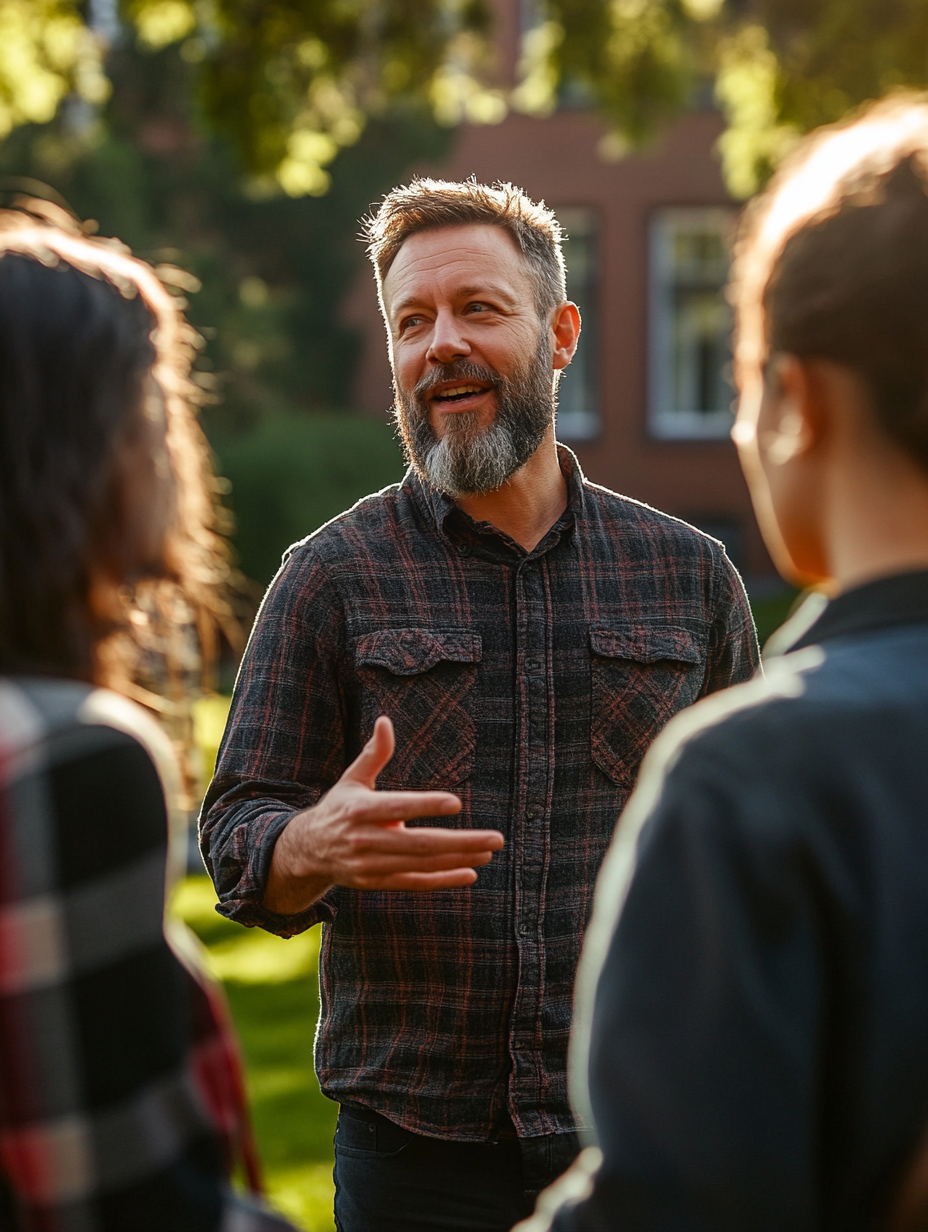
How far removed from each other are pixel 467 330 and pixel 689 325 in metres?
17.6

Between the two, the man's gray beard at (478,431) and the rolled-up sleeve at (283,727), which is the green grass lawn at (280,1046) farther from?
the man's gray beard at (478,431)

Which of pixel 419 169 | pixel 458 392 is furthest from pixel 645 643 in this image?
pixel 419 169

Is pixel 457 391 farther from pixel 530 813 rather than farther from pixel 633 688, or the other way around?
pixel 530 813

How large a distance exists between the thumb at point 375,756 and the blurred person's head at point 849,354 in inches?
26.3

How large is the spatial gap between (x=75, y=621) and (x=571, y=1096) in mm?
1298

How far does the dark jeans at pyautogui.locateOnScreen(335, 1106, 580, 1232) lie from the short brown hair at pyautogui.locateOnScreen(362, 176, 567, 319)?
1.44 metres

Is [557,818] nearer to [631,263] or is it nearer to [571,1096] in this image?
[571,1096]

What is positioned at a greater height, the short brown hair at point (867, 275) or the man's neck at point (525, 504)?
the short brown hair at point (867, 275)

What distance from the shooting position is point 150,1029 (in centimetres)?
123

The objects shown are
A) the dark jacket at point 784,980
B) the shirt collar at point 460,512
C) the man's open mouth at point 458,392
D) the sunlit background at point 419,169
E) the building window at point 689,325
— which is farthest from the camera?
the building window at point 689,325

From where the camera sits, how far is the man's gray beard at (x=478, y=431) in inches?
98.3

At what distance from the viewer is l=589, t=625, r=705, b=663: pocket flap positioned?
7.99 ft

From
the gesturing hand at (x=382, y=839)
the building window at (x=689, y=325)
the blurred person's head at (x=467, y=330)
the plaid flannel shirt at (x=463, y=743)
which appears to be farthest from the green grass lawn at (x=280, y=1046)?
the building window at (x=689, y=325)

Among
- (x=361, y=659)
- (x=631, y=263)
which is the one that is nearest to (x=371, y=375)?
(x=631, y=263)
